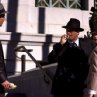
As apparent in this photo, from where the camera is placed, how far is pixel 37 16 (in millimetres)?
14656

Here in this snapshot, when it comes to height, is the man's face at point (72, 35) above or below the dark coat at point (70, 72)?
above

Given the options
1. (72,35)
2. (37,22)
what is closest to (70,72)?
(72,35)

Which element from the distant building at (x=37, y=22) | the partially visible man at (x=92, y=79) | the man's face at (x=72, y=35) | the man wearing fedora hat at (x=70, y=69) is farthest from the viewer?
the distant building at (x=37, y=22)

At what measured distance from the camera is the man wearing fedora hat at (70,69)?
6.09 m

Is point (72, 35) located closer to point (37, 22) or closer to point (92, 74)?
point (92, 74)

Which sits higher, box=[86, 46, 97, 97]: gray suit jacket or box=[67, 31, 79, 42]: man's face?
box=[67, 31, 79, 42]: man's face

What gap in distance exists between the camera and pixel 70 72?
20.2 feet

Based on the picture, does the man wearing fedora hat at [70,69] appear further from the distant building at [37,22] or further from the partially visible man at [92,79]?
the distant building at [37,22]

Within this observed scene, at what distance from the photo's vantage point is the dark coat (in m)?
6.09

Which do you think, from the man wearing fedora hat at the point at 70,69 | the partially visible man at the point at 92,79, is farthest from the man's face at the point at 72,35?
the partially visible man at the point at 92,79

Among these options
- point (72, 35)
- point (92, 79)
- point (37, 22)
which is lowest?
point (92, 79)

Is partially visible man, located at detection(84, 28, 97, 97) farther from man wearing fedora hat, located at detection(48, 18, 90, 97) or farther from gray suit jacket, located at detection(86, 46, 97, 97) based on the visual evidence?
man wearing fedora hat, located at detection(48, 18, 90, 97)

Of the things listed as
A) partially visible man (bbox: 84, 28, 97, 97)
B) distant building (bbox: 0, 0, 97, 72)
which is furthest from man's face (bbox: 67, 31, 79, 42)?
distant building (bbox: 0, 0, 97, 72)

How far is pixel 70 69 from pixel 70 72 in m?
0.04
